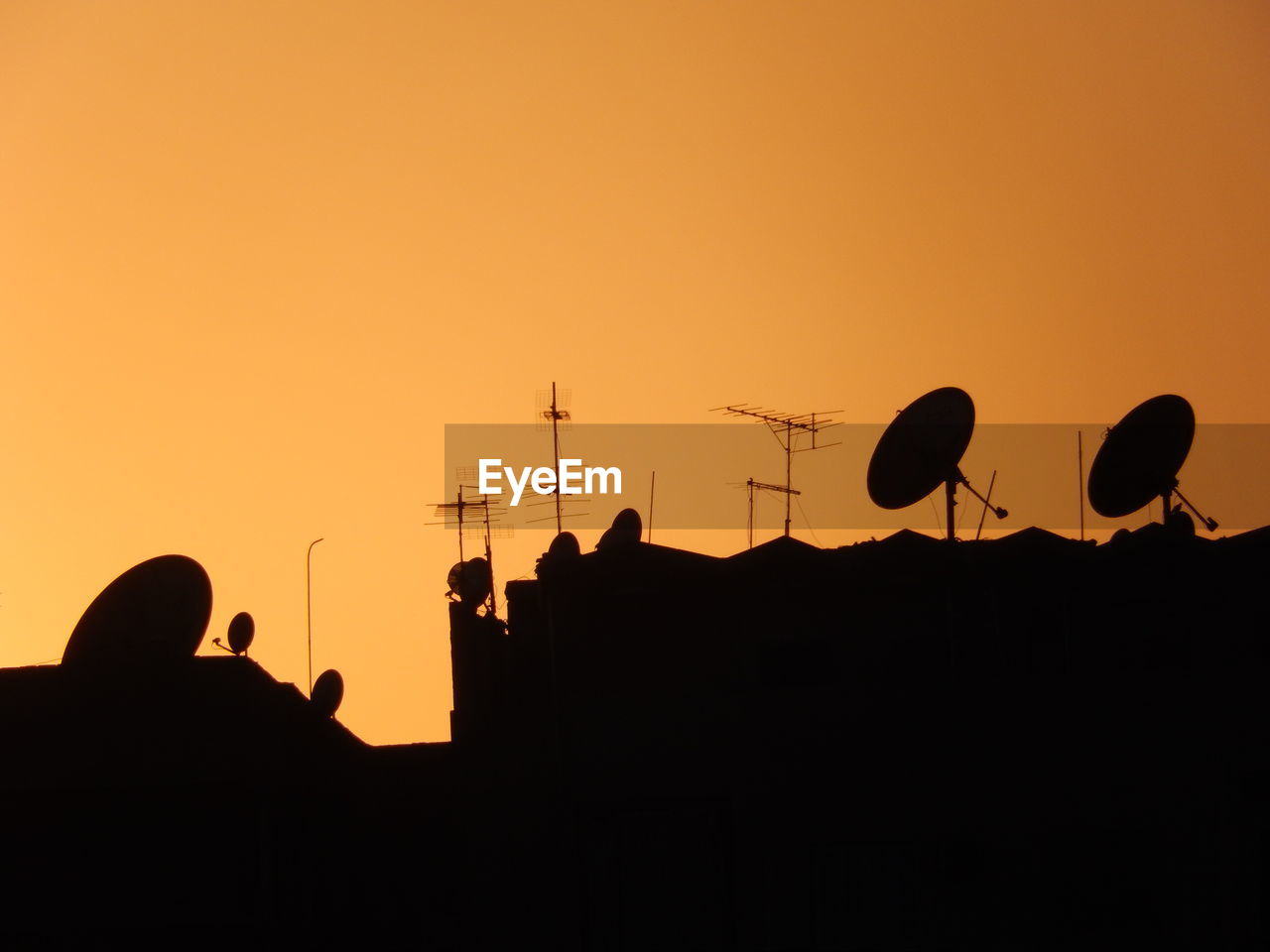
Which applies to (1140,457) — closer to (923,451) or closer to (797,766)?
(923,451)

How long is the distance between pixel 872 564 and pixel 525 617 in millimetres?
5488

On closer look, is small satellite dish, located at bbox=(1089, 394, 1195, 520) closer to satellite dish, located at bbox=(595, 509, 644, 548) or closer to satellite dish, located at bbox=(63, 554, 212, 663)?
satellite dish, located at bbox=(595, 509, 644, 548)

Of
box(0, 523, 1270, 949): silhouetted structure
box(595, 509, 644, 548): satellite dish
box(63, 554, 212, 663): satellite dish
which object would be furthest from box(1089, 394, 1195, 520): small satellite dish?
box(63, 554, 212, 663): satellite dish

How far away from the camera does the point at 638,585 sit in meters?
20.5

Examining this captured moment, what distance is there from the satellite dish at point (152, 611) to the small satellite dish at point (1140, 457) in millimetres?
15135

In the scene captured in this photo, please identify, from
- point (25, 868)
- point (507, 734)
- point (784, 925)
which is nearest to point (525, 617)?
point (507, 734)

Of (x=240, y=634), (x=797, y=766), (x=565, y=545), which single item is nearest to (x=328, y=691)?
(x=240, y=634)

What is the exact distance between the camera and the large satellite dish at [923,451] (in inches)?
890

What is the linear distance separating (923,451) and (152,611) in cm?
1294

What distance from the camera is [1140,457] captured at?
24.2 metres

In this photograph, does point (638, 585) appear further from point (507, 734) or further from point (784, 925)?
point (784, 925)

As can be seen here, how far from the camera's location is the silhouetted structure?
19.8 metres

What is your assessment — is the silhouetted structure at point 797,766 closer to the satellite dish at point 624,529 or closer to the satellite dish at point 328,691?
the satellite dish at point 624,529

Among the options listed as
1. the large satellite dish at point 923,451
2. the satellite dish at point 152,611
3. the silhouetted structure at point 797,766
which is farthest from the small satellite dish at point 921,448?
the satellite dish at point 152,611
